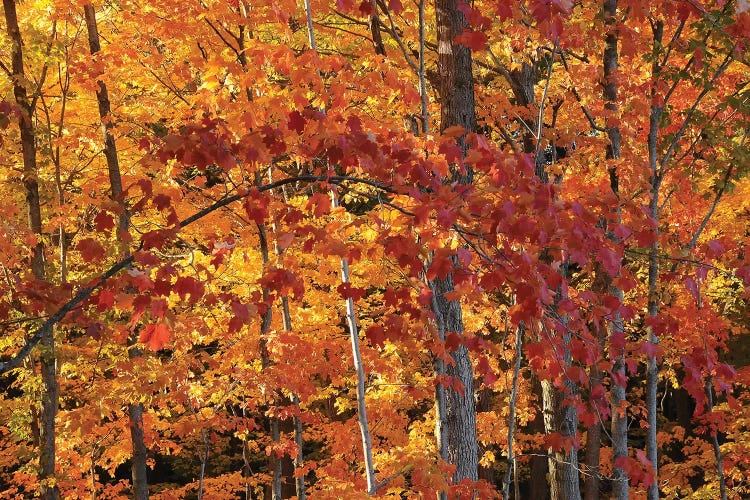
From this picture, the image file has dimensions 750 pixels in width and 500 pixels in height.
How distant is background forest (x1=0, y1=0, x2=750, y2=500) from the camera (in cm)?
490

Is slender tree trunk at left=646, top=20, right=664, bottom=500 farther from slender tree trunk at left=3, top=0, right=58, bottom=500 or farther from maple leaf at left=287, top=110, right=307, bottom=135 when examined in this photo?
slender tree trunk at left=3, top=0, right=58, bottom=500

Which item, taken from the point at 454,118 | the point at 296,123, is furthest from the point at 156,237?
the point at 454,118

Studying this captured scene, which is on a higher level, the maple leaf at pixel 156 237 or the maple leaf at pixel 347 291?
the maple leaf at pixel 156 237

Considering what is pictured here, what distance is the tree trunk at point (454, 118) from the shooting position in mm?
7113

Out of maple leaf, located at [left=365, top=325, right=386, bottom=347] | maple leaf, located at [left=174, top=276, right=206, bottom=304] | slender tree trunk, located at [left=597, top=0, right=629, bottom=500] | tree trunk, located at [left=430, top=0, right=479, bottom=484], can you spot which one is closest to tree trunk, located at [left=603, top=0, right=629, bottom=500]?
slender tree trunk, located at [left=597, top=0, right=629, bottom=500]

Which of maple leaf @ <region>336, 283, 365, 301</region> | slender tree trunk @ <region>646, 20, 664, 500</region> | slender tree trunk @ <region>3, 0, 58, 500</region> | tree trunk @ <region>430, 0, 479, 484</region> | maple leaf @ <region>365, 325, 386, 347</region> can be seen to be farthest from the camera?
slender tree trunk @ <region>3, 0, 58, 500</region>

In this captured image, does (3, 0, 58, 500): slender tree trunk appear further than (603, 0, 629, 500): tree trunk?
Yes

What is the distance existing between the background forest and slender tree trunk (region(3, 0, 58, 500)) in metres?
0.04

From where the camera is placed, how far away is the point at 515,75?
10.8 meters

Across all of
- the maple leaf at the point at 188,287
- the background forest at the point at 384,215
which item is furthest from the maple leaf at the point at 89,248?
the maple leaf at the point at 188,287

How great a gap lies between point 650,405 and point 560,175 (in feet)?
12.4

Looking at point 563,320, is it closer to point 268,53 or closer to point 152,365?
point 268,53

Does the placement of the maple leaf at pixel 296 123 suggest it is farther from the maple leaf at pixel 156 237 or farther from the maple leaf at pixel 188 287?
the maple leaf at pixel 188 287

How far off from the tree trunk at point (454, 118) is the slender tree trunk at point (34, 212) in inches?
208
